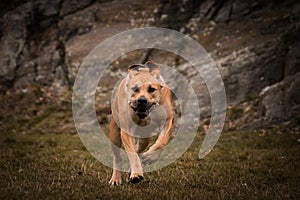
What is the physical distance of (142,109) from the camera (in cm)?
666

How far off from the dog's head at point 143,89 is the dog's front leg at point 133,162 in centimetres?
43

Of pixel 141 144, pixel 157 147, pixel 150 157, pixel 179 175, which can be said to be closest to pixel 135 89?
pixel 157 147

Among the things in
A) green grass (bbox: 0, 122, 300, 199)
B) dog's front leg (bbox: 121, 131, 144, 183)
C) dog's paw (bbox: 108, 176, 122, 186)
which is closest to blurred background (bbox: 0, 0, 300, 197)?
green grass (bbox: 0, 122, 300, 199)

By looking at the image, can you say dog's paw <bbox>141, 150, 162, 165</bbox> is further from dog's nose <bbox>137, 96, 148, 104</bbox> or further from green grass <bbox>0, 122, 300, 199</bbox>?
dog's nose <bbox>137, 96, 148, 104</bbox>

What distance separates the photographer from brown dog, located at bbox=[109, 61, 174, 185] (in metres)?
6.70

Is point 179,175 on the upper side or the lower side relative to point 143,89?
lower

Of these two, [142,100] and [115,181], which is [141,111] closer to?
[142,100]

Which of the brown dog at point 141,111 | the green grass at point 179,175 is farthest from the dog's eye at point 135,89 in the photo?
the green grass at point 179,175

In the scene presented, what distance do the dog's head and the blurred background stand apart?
6.95 m

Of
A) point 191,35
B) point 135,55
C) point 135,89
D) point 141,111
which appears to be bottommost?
point 141,111

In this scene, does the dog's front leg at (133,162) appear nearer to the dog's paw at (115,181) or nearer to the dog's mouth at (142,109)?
the dog's mouth at (142,109)

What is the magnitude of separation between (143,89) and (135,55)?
16.2 meters

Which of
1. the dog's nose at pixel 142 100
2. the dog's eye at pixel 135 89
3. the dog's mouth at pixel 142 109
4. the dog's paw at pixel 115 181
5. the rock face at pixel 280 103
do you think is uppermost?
the rock face at pixel 280 103

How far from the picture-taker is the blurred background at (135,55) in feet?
52.7
